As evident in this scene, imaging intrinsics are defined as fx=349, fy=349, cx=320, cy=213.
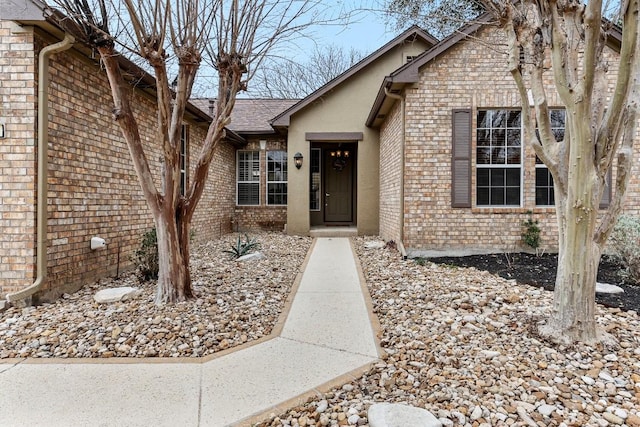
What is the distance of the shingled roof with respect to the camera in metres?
10.8

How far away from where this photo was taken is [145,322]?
131 inches

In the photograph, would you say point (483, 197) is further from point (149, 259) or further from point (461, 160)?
point (149, 259)

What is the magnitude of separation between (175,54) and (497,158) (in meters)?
5.79

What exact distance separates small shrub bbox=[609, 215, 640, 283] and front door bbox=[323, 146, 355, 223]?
282 inches

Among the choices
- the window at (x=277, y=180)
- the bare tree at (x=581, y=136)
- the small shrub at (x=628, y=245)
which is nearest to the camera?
the bare tree at (x=581, y=136)

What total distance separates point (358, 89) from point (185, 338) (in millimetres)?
8402

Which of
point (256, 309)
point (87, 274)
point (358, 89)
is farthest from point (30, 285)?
point (358, 89)

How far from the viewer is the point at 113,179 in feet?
17.4

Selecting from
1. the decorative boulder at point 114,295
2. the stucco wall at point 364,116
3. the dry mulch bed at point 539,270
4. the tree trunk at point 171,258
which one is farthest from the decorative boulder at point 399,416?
the stucco wall at point 364,116

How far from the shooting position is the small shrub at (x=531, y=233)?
21.1 feet

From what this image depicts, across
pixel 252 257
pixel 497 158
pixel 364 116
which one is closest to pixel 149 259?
pixel 252 257

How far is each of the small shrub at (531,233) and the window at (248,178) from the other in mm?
7541

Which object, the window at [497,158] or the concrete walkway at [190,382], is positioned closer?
the concrete walkway at [190,382]

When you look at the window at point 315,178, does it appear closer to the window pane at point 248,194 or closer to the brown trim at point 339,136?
the brown trim at point 339,136
